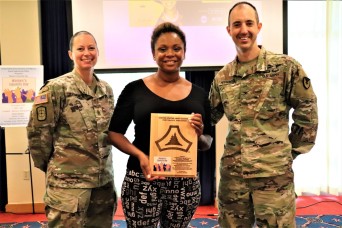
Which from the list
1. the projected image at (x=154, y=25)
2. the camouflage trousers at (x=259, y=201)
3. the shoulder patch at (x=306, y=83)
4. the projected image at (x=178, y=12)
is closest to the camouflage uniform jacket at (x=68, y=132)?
the camouflage trousers at (x=259, y=201)

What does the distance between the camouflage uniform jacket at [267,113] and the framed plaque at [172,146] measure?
11.3 inches

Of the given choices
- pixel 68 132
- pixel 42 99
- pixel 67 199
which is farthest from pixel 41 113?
pixel 67 199

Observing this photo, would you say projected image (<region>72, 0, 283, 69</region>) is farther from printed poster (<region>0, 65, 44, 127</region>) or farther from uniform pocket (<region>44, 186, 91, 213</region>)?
uniform pocket (<region>44, 186, 91, 213</region>)

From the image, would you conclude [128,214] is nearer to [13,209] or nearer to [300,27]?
[13,209]

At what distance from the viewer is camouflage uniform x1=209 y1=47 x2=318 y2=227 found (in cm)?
182

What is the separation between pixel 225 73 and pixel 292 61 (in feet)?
1.16

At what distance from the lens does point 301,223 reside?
337 cm

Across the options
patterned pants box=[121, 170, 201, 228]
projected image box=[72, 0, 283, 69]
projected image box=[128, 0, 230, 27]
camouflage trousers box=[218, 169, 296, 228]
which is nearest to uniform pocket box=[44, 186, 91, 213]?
patterned pants box=[121, 170, 201, 228]

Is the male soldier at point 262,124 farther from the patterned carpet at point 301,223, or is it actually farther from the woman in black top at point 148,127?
the patterned carpet at point 301,223

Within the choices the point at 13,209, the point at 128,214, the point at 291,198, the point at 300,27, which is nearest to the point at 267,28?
the point at 300,27

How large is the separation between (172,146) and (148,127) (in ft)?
0.50

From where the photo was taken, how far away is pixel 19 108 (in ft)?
11.2

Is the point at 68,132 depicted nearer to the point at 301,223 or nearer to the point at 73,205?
the point at 73,205

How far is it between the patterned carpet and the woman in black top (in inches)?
67.8
